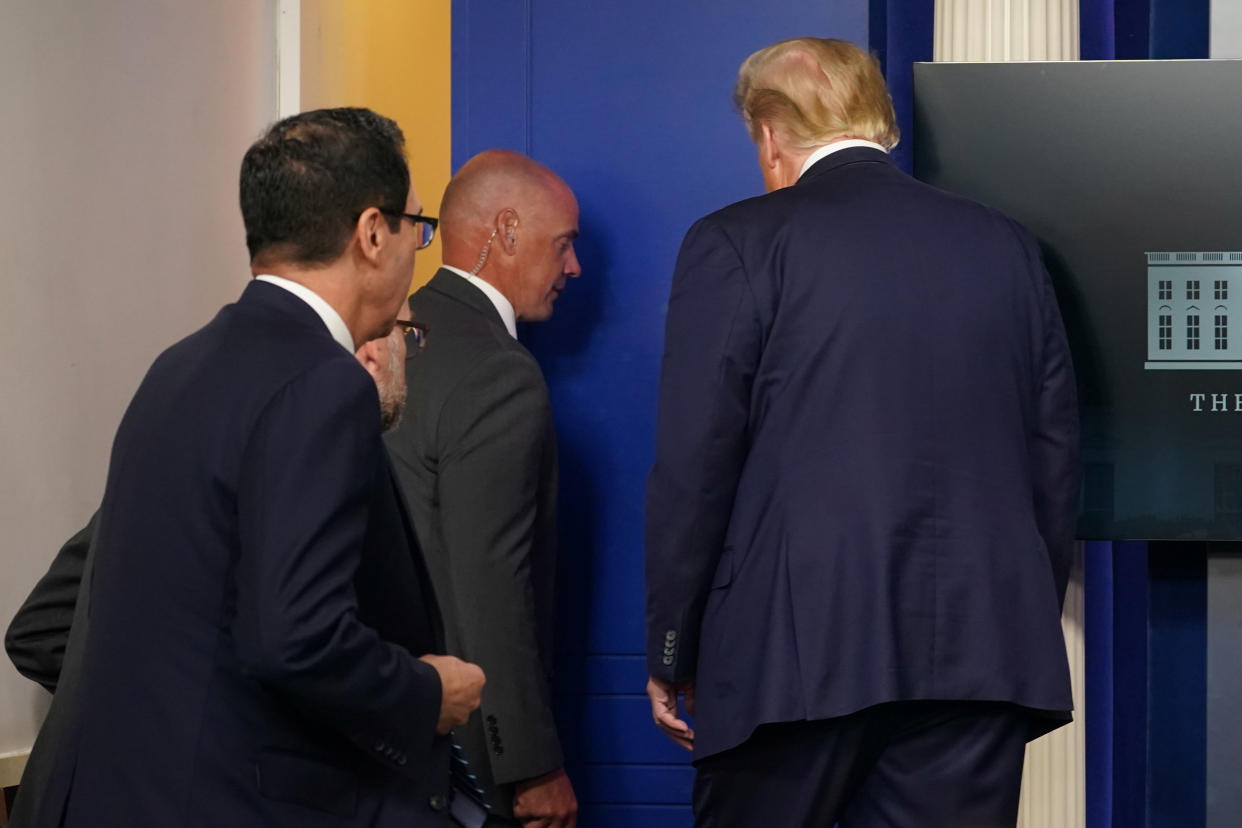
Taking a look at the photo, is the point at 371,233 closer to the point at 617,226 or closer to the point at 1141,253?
the point at 1141,253

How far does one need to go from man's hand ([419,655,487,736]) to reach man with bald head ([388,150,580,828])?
2.91ft

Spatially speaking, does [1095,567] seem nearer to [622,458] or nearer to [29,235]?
[622,458]

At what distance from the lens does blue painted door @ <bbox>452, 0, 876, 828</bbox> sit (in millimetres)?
3471

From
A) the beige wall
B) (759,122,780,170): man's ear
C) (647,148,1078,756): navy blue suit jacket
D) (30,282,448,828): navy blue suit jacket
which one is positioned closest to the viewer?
(30,282,448,828): navy blue suit jacket

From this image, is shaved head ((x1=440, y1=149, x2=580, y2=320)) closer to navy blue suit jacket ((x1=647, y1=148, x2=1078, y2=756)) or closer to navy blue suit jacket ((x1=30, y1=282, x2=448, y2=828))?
navy blue suit jacket ((x1=647, y1=148, x2=1078, y2=756))

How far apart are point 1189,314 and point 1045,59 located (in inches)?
24.3

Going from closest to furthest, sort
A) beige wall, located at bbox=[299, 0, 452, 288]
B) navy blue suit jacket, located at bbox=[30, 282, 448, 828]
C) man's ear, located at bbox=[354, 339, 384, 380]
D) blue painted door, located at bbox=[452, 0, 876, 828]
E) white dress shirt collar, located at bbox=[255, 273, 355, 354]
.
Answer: navy blue suit jacket, located at bbox=[30, 282, 448, 828]
white dress shirt collar, located at bbox=[255, 273, 355, 354]
man's ear, located at bbox=[354, 339, 384, 380]
blue painted door, located at bbox=[452, 0, 876, 828]
beige wall, located at bbox=[299, 0, 452, 288]

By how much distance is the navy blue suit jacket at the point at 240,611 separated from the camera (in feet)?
4.76

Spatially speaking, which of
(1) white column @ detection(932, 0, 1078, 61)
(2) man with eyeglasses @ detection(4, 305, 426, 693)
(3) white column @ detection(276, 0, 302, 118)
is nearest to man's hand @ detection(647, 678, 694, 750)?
(2) man with eyeglasses @ detection(4, 305, 426, 693)

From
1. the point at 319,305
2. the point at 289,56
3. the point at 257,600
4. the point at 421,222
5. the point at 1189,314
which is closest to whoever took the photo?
the point at 257,600

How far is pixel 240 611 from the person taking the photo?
1.47 metres

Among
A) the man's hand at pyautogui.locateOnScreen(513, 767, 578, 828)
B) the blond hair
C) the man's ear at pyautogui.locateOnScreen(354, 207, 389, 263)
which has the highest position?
the blond hair

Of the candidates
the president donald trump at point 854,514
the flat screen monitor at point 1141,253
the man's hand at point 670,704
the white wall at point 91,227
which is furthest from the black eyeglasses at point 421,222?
the flat screen monitor at point 1141,253

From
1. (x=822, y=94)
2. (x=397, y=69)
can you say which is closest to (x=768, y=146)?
(x=822, y=94)
